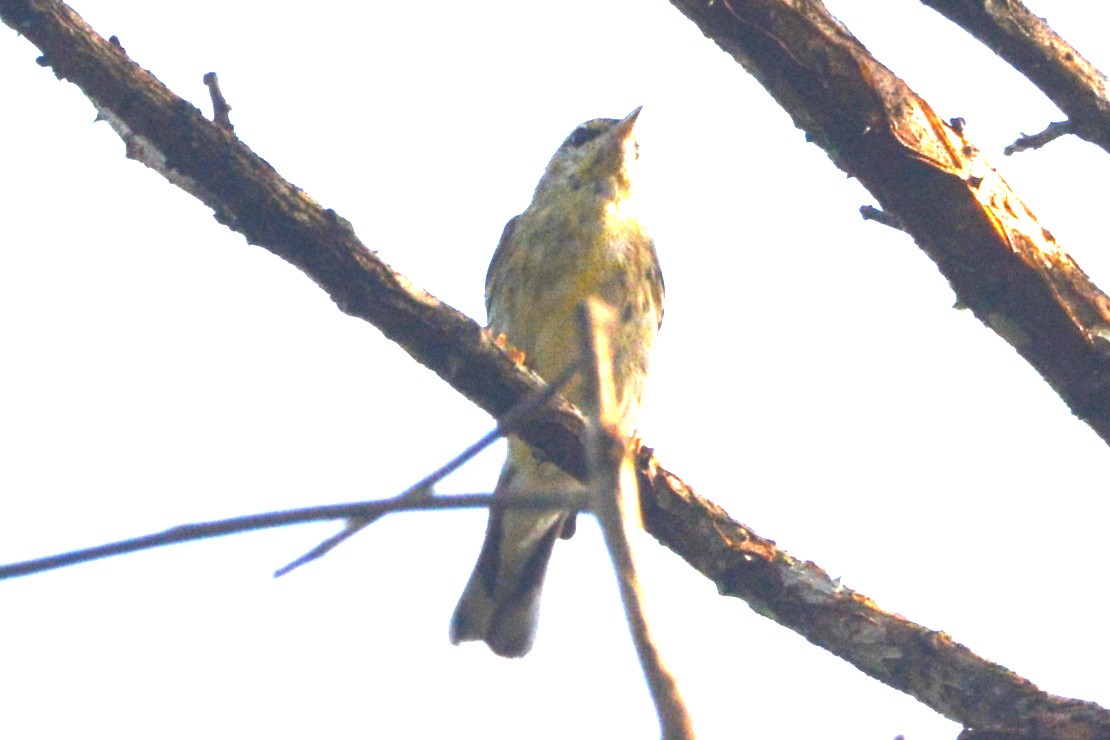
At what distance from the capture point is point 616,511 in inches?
47.6

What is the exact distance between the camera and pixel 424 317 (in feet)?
12.7

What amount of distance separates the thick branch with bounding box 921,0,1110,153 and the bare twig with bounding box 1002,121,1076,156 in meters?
0.02

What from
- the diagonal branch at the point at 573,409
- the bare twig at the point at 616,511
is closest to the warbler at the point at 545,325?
the diagonal branch at the point at 573,409

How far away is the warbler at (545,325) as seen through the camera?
5.82 metres

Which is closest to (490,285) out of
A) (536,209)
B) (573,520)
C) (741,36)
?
(536,209)

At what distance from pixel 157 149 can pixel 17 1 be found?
45cm

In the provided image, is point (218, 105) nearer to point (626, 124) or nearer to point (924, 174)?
point (924, 174)

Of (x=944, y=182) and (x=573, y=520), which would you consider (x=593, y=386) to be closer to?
(x=944, y=182)

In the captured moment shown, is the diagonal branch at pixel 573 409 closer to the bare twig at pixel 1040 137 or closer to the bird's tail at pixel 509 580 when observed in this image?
the bare twig at pixel 1040 137

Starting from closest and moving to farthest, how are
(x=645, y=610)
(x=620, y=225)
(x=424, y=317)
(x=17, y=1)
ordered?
(x=645, y=610)
(x=17, y=1)
(x=424, y=317)
(x=620, y=225)

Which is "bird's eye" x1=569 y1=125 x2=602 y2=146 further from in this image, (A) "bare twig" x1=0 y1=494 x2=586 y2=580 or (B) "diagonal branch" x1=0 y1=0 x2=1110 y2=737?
(A) "bare twig" x1=0 y1=494 x2=586 y2=580

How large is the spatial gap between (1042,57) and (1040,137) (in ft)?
0.67

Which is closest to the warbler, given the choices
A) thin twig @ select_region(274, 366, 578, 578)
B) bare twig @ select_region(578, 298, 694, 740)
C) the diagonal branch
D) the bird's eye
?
the bird's eye

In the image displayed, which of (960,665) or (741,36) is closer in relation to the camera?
(741,36)
